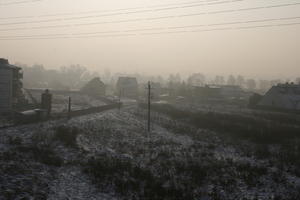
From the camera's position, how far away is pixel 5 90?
3098 centimetres

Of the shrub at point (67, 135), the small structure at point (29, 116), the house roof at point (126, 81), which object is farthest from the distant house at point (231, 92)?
the shrub at point (67, 135)

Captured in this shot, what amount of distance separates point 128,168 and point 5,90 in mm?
21181

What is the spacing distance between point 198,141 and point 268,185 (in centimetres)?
1003

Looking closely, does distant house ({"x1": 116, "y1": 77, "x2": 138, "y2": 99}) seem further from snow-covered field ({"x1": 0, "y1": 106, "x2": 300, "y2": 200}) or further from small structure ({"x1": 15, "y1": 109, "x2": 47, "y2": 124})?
snow-covered field ({"x1": 0, "y1": 106, "x2": 300, "y2": 200})

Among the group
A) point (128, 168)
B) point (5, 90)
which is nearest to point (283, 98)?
point (5, 90)

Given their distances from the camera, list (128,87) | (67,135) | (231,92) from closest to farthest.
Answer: (67,135) < (128,87) < (231,92)

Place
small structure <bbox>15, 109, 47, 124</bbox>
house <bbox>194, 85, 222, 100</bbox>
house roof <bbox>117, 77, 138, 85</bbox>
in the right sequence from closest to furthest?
1. small structure <bbox>15, 109, 47, 124</bbox>
2. house <bbox>194, 85, 222, 100</bbox>
3. house roof <bbox>117, 77, 138, 85</bbox>

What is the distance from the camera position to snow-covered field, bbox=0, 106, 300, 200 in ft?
42.6

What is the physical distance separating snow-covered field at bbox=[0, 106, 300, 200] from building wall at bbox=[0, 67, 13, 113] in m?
9.78

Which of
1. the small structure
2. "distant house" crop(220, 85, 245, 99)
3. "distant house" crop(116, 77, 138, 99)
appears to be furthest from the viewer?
"distant house" crop(220, 85, 245, 99)

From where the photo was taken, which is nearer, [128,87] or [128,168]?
[128,168]

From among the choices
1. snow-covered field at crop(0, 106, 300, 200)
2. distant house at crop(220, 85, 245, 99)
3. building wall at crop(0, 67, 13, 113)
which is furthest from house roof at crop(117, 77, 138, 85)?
snow-covered field at crop(0, 106, 300, 200)

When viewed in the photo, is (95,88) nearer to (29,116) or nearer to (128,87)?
(128,87)

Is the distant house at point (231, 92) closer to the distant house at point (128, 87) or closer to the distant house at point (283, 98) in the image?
the distant house at point (128, 87)
